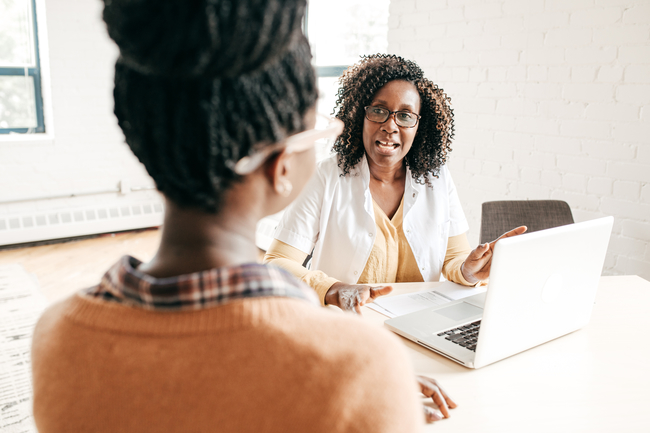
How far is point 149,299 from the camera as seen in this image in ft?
1.57

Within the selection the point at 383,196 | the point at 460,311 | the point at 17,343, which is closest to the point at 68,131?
the point at 17,343

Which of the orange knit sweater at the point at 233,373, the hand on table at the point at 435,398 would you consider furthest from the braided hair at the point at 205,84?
the hand on table at the point at 435,398

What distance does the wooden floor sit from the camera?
11.2ft

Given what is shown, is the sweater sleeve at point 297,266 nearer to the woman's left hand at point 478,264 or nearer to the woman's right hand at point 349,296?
the woman's right hand at point 349,296

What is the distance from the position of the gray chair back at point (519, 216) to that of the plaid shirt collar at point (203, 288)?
1.87 m

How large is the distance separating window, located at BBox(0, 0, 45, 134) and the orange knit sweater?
4.34 m

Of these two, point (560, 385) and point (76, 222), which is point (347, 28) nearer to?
point (76, 222)

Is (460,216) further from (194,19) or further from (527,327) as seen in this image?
(194,19)

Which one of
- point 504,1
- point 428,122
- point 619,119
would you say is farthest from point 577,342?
point 504,1

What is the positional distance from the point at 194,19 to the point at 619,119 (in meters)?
2.51

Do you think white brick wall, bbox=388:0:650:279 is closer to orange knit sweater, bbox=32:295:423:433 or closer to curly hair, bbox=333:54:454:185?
curly hair, bbox=333:54:454:185

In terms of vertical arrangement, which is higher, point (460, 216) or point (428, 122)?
point (428, 122)

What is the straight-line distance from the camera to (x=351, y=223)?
178 centimetres

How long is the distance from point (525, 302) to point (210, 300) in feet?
2.64
